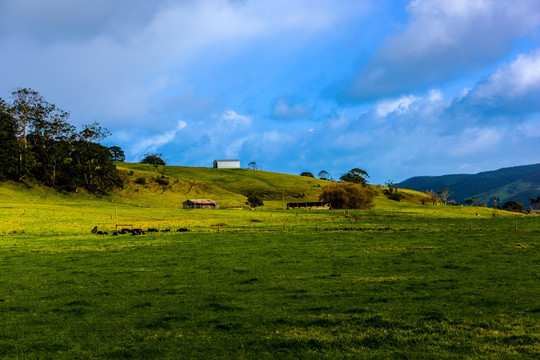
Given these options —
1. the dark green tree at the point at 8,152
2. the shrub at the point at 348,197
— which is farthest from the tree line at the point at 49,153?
the shrub at the point at 348,197

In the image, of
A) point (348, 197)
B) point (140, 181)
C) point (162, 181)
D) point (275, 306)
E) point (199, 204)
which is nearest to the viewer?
point (275, 306)

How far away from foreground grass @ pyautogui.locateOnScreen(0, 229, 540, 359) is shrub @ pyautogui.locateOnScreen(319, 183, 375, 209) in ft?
372

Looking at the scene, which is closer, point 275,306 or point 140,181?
point 275,306

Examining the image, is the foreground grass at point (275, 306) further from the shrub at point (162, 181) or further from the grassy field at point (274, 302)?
the shrub at point (162, 181)

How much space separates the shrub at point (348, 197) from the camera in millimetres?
152875

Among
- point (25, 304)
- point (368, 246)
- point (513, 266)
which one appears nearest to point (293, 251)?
point (368, 246)

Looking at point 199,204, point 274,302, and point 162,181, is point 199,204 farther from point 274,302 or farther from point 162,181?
point 274,302

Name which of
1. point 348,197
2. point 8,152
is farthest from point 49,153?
point 348,197

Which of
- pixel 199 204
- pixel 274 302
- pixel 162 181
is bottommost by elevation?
pixel 274 302

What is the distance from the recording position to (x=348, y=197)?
502 ft

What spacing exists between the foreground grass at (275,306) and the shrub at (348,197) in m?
113

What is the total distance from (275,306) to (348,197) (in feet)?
451

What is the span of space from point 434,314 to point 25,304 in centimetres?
1984

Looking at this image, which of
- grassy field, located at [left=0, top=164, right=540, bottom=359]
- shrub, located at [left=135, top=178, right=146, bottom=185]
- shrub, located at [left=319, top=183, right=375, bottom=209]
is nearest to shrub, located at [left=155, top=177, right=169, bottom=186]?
shrub, located at [left=135, top=178, right=146, bottom=185]
